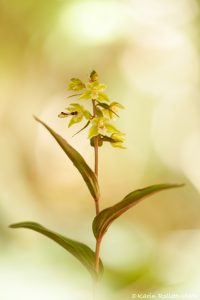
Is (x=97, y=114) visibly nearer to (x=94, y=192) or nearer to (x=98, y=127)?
(x=98, y=127)

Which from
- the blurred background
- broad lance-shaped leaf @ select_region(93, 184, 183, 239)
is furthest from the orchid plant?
the blurred background

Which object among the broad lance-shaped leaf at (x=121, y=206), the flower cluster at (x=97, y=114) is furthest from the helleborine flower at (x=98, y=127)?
the broad lance-shaped leaf at (x=121, y=206)

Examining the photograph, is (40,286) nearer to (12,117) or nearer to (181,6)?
(12,117)

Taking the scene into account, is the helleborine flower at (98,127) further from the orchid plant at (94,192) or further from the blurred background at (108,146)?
the blurred background at (108,146)

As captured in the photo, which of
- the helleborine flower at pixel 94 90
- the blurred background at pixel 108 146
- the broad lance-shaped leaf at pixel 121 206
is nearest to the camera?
the broad lance-shaped leaf at pixel 121 206

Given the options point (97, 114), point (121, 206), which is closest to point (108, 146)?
point (97, 114)

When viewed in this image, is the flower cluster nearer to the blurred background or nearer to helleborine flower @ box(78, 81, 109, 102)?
helleborine flower @ box(78, 81, 109, 102)
